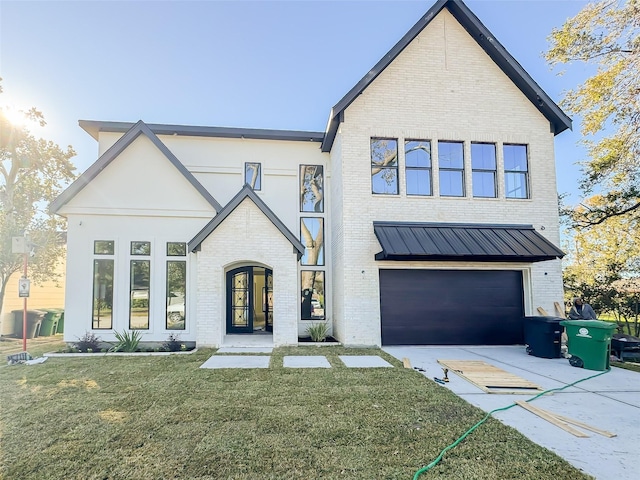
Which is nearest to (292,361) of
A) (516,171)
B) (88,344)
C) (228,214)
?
(228,214)

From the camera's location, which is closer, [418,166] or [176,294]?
[176,294]

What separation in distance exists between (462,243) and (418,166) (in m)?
3.06

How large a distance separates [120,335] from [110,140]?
7349mm

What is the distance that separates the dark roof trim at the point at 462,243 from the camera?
10.6 m

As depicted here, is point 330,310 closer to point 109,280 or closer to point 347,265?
point 347,265

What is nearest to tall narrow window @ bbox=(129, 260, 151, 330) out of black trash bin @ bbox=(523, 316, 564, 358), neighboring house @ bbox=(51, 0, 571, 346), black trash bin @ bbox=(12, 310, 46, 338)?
neighboring house @ bbox=(51, 0, 571, 346)

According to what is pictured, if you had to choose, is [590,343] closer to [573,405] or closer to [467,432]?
[573,405]

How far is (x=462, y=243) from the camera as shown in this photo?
11.1 meters

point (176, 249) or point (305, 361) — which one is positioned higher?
point (176, 249)

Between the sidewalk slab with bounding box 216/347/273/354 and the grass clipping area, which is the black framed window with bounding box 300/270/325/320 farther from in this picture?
the grass clipping area

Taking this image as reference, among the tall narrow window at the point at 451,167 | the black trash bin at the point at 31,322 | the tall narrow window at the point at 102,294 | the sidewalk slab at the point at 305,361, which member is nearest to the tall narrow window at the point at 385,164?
the tall narrow window at the point at 451,167

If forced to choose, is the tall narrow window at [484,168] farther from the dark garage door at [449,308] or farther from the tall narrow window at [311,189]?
the tall narrow window at [311,189]

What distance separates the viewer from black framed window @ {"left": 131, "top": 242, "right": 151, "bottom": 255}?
11914mm

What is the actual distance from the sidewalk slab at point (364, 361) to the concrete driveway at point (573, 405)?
72 cm
